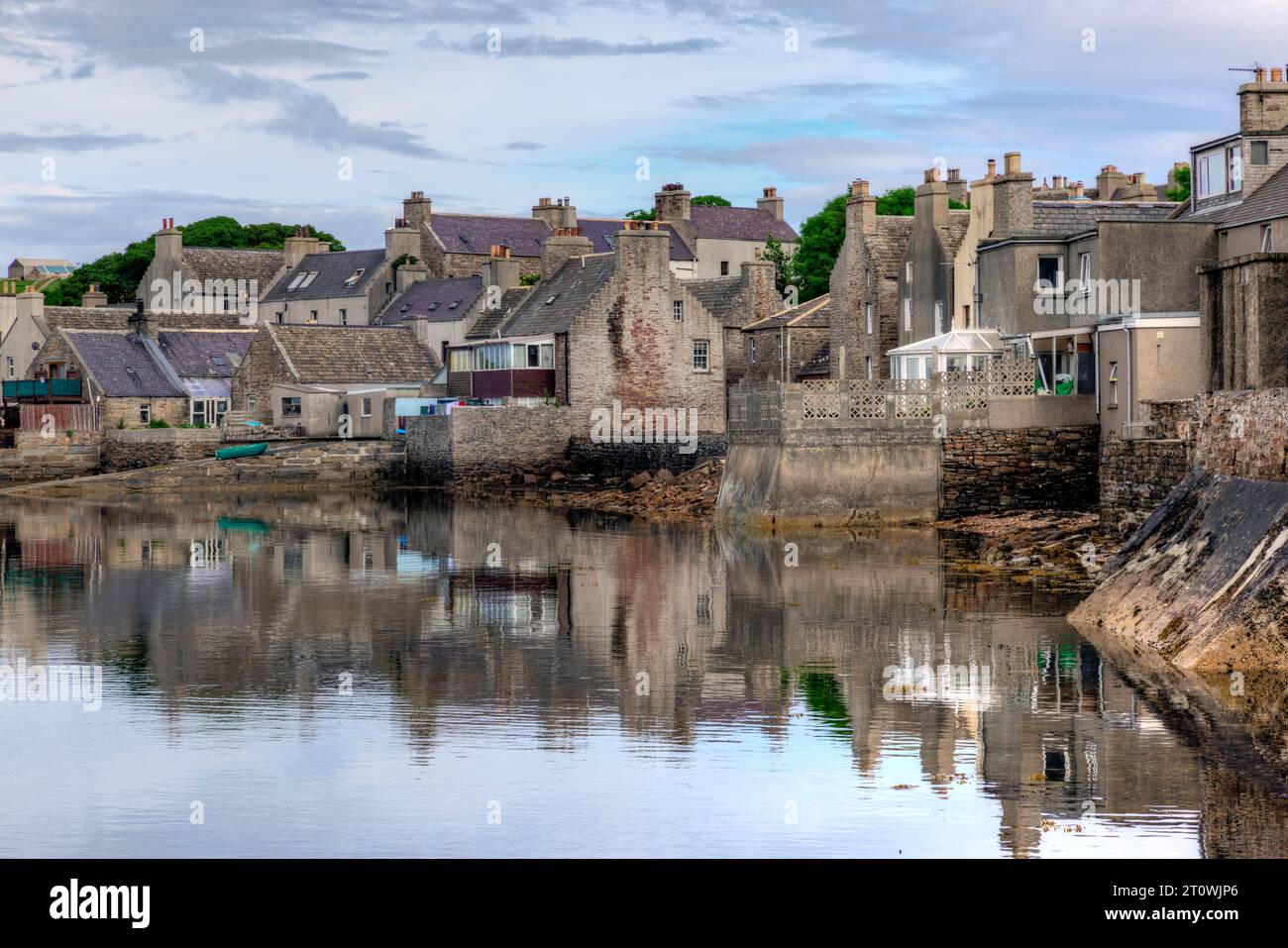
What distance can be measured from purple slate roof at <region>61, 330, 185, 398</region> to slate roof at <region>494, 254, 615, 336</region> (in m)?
18.9

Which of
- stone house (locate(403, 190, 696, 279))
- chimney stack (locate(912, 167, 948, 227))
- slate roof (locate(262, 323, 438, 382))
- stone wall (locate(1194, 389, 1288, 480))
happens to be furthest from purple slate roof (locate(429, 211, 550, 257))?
stone wall (locate(1194, 389, 1288, 480))

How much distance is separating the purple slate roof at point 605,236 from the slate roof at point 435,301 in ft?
42.9

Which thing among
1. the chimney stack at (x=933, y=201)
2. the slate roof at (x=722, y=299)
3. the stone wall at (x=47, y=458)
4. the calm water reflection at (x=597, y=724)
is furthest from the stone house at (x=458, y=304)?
the calm water reflection at (x=597, y=724)

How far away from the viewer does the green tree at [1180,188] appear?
8169 centimetres

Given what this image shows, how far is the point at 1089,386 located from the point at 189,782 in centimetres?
3458

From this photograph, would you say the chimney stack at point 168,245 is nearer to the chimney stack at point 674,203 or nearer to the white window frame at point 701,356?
the chimney stack at point 674,203

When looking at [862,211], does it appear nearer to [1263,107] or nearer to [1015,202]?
[1015,202]

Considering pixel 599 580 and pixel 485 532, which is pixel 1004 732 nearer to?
pixel 599 580

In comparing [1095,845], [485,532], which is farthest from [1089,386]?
[1095,845]

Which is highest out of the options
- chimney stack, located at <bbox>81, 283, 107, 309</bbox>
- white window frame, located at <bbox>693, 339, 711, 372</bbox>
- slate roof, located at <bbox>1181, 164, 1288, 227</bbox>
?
chimney stack, located at <bbox>81, 283, 107, 309</bbox>

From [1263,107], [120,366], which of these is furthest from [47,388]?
[1263,107]

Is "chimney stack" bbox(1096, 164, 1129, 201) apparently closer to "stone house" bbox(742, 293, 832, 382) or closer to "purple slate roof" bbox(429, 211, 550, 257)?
"stone house" bbox(742, 293, 832, 382)

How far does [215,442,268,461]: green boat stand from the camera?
74938 mm

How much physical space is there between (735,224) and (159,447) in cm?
5212
